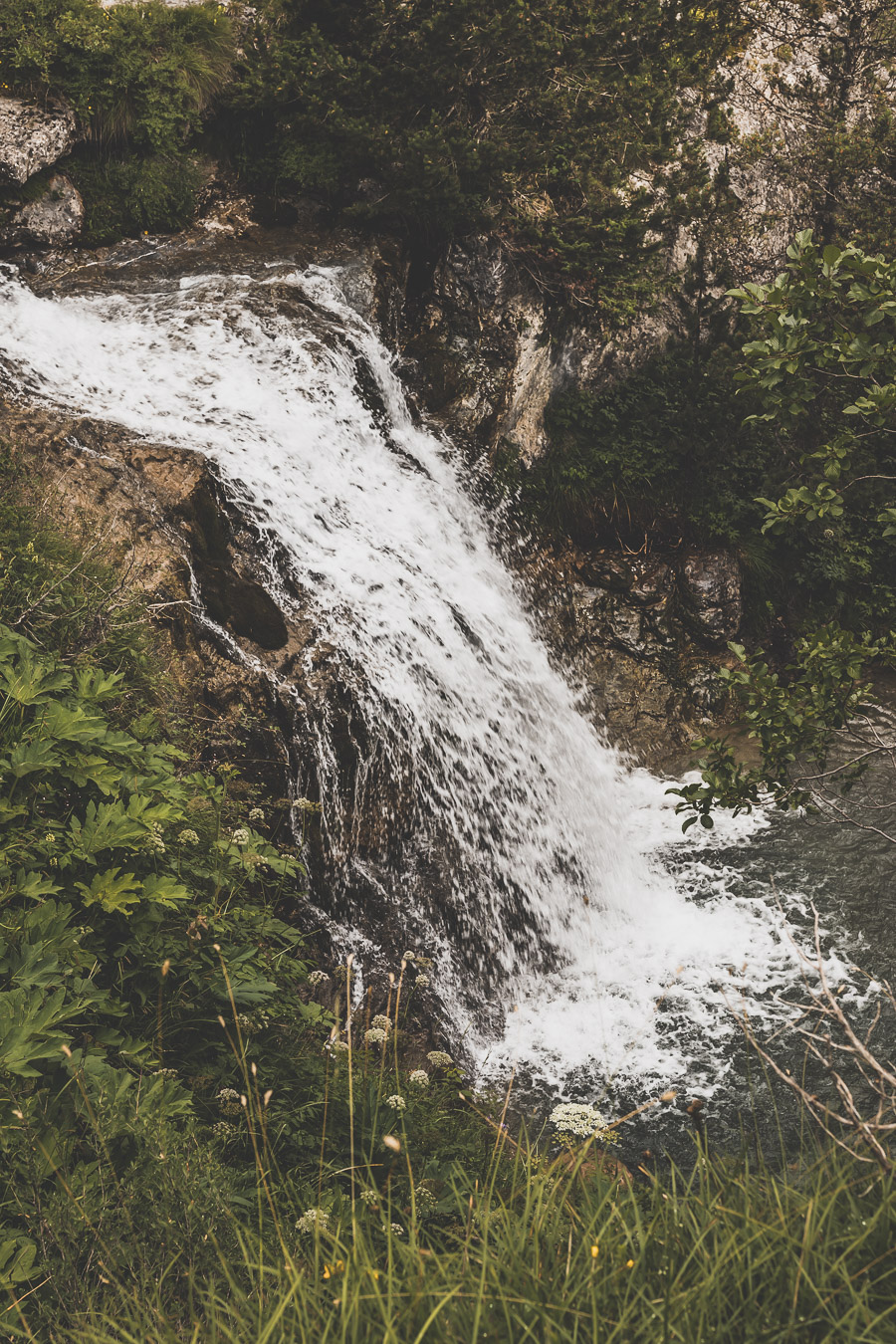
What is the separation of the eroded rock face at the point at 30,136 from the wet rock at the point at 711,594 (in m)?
6.88

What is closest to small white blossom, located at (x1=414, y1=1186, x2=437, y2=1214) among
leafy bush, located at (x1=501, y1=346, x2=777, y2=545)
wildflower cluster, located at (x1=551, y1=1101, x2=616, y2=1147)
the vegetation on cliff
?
the vegetation on cliff

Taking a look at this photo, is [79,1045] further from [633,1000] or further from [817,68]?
[817,68]

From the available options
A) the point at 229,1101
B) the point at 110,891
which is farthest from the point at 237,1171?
the point at 110,891

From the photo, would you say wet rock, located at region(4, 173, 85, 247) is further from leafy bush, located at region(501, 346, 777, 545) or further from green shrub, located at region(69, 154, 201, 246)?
leafy bush, located at region(501, 346, 777, 545)

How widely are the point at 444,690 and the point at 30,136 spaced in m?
5.85

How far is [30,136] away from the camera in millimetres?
7250

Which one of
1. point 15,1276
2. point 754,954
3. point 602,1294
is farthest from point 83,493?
point 754,954

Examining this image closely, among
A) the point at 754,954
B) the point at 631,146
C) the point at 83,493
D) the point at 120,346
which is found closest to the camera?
the point at 83,493

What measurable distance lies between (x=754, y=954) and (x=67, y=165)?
8.41 m

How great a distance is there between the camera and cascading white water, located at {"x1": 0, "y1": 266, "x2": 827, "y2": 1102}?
212 inches

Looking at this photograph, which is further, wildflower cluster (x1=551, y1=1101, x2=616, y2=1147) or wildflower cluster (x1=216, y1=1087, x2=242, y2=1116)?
wildflower cluster (x1=216, y1=1087, x2=242, y2=1116)

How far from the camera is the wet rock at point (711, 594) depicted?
Answer: 356 inches

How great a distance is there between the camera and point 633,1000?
5480 millimetres

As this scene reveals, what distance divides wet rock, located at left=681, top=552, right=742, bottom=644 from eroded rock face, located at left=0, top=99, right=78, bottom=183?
6.88 m
